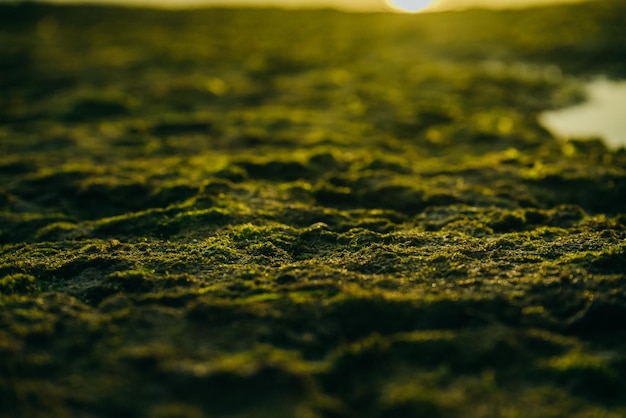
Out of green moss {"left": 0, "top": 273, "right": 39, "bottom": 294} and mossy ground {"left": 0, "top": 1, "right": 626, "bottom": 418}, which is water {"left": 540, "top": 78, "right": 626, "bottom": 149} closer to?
mossy ground {"left": 0, "top": 1, "right": 626, "bottom": 418}

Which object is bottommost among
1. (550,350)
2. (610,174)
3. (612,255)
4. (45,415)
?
(45,415)

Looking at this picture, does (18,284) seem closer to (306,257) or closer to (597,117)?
(306,257)

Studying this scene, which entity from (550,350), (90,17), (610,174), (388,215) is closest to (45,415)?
(550,350)

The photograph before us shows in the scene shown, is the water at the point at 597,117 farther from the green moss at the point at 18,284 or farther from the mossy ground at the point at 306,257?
the green moss at the point at 18,284

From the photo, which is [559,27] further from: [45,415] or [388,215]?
[45,415]

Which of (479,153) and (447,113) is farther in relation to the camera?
(447,113)

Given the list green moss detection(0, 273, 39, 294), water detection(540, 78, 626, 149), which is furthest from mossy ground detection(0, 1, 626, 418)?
water detection(540, 78, 626, 149)

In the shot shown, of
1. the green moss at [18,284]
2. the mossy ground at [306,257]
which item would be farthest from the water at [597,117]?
the green moss at [18,284]
